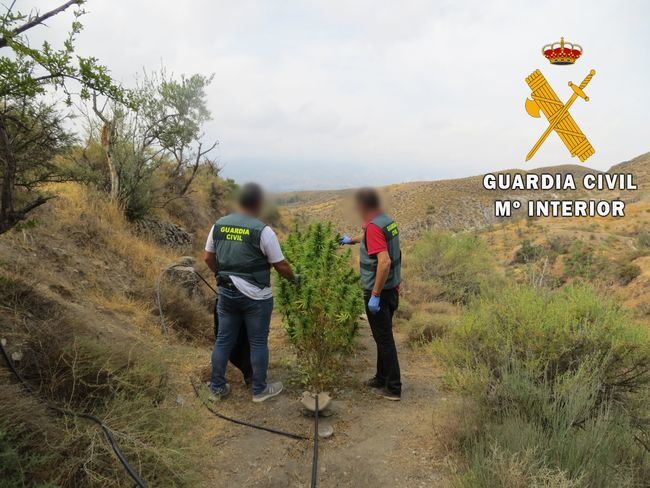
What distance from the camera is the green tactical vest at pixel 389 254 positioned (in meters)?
4.05

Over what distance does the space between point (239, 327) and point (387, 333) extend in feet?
4.97

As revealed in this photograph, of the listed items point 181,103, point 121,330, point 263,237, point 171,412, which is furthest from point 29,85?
point 181,103

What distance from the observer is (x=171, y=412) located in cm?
302

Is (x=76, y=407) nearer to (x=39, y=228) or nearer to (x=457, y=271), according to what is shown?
(x=39, y=228)

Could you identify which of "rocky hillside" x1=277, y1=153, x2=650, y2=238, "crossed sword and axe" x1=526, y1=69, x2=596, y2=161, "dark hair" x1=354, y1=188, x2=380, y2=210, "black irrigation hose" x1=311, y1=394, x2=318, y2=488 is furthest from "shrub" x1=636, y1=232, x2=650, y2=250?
"black irrigation hose" x1=311, y1=394, x2=318, y2=488

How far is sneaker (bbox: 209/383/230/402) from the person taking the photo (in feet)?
13.6

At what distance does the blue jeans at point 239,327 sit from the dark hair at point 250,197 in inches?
33.1

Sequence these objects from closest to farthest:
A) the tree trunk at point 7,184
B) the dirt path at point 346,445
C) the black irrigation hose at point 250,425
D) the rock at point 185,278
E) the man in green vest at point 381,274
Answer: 1. the tree trunk at point 7,184
2. the dirt path at point 346,445
3. the black irrigation hose at point 250,425
4. the man in green vest at point 381,274
5. the rock at point 185,278

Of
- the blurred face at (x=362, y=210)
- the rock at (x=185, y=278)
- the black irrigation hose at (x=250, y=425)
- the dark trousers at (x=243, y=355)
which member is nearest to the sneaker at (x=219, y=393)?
the black irrigation hose at (x=250, y=425)

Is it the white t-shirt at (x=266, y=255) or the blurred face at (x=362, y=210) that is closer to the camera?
the white t-shirt at (x=266, y=255)

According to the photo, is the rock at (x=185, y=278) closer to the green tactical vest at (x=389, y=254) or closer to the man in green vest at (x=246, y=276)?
the man in green vest at (x=246, y=276)

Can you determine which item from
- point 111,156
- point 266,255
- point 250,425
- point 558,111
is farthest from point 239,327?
point 558,111

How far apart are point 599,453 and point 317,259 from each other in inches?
109

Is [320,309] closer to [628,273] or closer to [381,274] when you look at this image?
[381,274]
